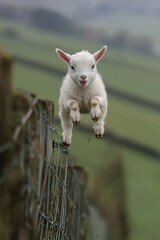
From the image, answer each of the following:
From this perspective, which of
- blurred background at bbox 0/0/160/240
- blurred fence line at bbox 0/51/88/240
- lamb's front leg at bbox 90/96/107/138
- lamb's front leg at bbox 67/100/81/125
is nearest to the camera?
blurred fence line at bbox 0/51/88/240

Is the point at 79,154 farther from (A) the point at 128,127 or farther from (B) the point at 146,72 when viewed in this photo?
(B) the point at 146,72

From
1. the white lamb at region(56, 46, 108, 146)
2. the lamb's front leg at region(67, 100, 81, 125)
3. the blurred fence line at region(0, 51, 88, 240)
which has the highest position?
the white lamb at region(56, 46, 108, 146)

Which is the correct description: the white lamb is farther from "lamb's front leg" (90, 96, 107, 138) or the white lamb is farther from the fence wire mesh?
the fence wire mesh

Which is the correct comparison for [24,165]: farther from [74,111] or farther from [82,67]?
[82,67]

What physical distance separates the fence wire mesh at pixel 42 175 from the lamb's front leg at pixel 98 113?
1.13ft

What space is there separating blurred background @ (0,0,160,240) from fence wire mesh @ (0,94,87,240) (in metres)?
6.27

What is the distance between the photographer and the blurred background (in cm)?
3108

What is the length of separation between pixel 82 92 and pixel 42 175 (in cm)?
263

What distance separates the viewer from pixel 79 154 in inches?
1297

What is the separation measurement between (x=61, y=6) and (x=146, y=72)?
21.6m

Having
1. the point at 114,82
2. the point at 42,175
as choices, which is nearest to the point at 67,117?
the point at 42,175

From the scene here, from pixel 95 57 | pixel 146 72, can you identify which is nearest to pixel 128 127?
pixel 146 72

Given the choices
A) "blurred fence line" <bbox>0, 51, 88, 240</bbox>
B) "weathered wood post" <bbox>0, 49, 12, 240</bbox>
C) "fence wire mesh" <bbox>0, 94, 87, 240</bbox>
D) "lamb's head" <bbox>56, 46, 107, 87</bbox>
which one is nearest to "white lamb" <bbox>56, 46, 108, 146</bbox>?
"lamb's head" <bbox>56, 46, 107, 87</bbox>

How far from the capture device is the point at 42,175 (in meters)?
6.11
